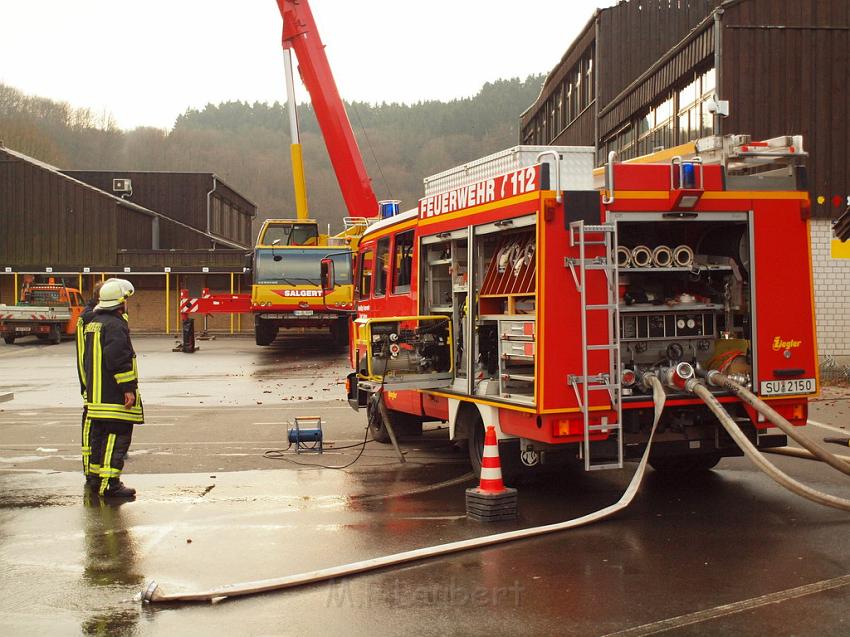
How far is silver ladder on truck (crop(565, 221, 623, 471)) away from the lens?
24.0 ft

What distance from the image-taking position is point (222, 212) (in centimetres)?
6022

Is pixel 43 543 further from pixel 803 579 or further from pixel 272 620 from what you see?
pixel 803 579

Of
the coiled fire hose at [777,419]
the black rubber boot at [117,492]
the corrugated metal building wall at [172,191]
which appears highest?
the corrugated metal building wall at [172,191]

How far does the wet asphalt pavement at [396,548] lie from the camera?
514 cm

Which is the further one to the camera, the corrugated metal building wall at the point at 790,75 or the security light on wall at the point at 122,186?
the security light on wall at the point at 122,186

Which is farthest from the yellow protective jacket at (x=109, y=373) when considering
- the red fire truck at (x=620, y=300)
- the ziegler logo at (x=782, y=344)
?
the ziegler logo at (x=782, y=344)

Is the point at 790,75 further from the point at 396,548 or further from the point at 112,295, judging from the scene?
the point at 396,548

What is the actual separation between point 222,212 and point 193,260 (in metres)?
19.4

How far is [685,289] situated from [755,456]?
192cm

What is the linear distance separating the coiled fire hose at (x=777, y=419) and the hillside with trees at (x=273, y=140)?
Result: 52.9 meters

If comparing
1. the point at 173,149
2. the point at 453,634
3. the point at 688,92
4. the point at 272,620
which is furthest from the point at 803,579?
the point at 173,149

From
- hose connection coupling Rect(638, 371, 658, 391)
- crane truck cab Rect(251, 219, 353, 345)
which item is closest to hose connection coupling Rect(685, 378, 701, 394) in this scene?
hose connection coupling Rect(638, 371, 658, 391)

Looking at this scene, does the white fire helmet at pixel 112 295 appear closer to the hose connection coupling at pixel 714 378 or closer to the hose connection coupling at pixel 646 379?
the hose connection coupling at pixel 646 379

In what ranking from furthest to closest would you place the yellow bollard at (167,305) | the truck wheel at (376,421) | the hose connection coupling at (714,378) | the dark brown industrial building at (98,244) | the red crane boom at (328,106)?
the dark brown industrial building at (98,244) < the yellow bollard at (167,305) < the red crane boom at (328,106) < the truck wheel at (376,421) < the hose connection coupling at (714,378)
